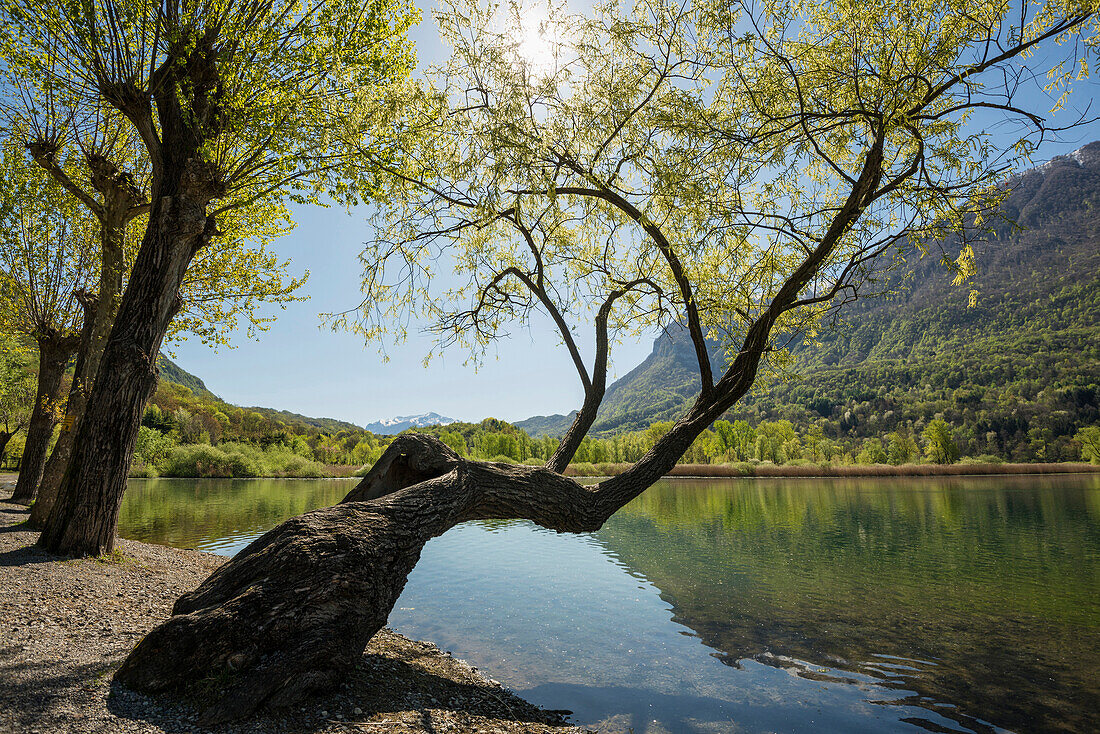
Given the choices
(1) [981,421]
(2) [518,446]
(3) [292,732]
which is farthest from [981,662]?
(1) [981,421]

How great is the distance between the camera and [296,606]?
3.15 metres

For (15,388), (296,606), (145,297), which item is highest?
(15,388)

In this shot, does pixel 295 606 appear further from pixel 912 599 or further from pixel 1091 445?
pixel 1091 445

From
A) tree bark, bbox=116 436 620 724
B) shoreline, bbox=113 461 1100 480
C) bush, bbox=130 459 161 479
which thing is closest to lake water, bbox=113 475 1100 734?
tree bark, bbox=116 436 620 724

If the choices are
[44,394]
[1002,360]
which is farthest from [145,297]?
[1002,360]

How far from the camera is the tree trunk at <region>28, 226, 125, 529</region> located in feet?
26.7

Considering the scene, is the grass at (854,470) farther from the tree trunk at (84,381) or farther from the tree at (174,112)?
the tree at (174,112)

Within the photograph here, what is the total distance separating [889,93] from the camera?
4230 millimetres

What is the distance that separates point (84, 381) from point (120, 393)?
3.85m

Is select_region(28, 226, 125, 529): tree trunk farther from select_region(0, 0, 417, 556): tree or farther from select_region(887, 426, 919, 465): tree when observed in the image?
select_region(887, 426, 919, 465): tree

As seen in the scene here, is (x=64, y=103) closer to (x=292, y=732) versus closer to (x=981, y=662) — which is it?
(x=292, y=732)

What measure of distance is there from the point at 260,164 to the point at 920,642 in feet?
42.2

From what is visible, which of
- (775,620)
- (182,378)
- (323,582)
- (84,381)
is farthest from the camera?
(182,378)

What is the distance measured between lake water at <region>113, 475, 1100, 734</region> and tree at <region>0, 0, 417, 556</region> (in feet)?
16.3
